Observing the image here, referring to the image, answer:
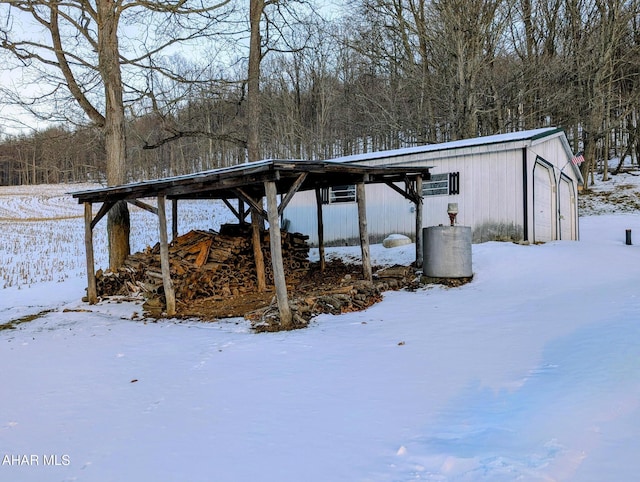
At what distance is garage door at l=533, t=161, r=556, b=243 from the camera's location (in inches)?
462

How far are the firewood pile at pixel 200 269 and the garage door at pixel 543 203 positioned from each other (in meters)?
6.69

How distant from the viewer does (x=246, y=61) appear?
16.0 m

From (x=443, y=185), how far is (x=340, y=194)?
11.3 ft

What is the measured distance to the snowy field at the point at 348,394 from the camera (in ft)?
8.32

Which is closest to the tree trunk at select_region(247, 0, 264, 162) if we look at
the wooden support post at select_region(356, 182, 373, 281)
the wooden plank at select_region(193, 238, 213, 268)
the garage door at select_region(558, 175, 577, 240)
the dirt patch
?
the wooden plank at select_region(193, 238, 213, 268)

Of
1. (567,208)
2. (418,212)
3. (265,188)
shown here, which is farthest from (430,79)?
(265,188)

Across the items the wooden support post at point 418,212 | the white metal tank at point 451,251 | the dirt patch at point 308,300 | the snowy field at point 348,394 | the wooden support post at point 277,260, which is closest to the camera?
the snowy field at point 348,394

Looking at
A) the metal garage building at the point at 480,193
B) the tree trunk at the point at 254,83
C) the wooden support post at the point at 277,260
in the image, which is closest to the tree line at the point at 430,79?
the tree trunk at the point at 254,83

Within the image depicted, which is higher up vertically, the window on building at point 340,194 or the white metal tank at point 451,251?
the window on building at point 340,194

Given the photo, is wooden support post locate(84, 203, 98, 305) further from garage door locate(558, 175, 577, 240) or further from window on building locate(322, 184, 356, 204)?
garage door locate(558, 175, 577, 240)

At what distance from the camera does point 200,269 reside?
8617 millimetres

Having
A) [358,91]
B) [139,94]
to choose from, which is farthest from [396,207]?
[358,91]

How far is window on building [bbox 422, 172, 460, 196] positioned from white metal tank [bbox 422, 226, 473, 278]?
380 centimetres

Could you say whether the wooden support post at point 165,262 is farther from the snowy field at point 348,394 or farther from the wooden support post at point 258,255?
the wooden support post at point 258,255
